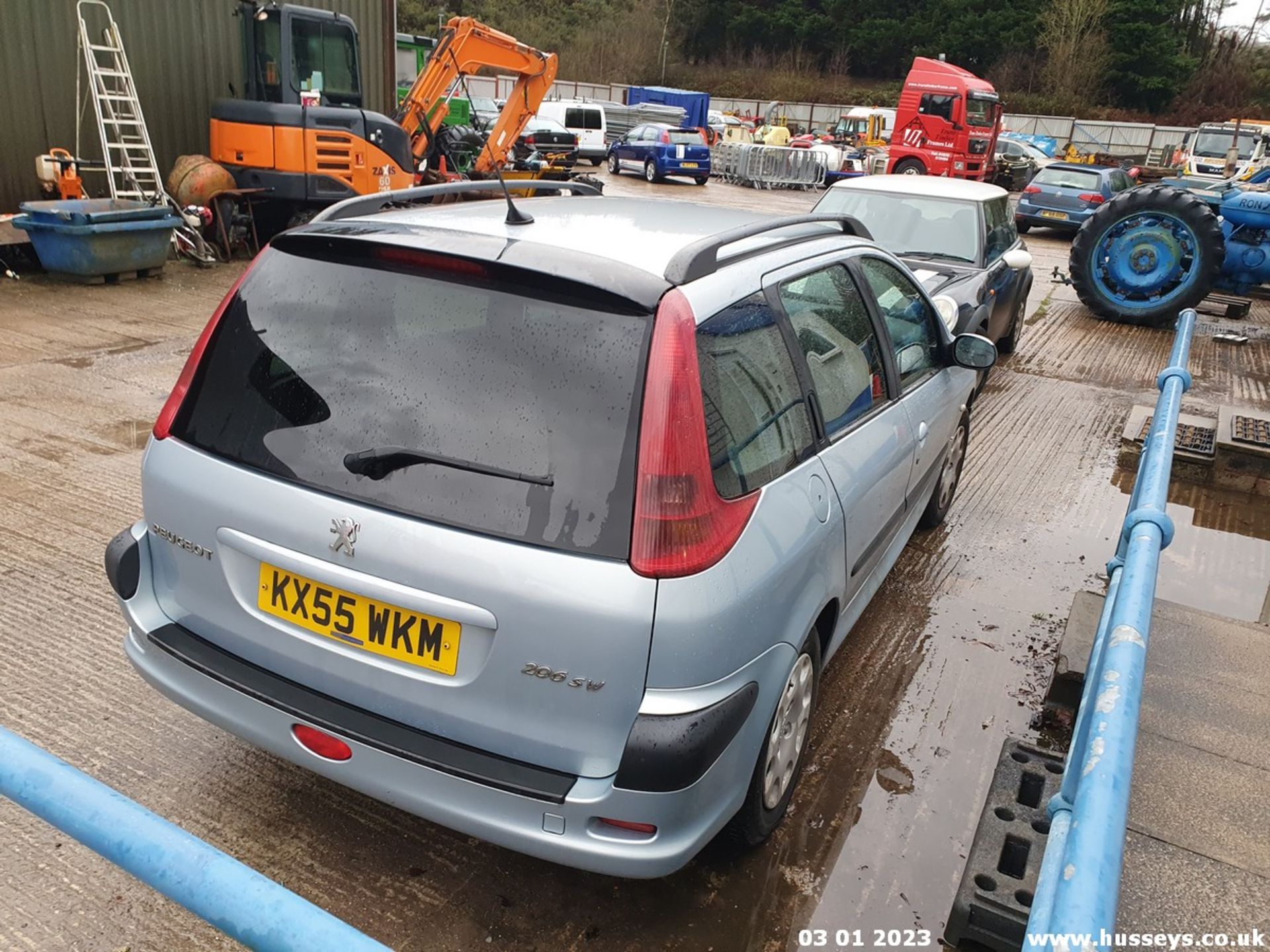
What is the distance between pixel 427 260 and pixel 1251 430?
20.5ft

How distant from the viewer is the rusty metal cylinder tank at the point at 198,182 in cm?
1112

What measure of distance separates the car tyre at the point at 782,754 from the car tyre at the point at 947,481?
225cm

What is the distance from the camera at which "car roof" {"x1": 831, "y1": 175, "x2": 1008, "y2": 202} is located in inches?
316

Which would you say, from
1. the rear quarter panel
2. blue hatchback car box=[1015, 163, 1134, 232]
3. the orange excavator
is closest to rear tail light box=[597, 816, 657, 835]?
the rear quarter panel

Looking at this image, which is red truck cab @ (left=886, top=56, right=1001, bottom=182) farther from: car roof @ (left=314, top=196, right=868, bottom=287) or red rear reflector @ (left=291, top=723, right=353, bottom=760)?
red rear reflector @ (left=291, top=723, right=353, bottom=760)

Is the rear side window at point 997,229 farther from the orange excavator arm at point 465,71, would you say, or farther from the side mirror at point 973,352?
the orange excavator arm at point 465,71

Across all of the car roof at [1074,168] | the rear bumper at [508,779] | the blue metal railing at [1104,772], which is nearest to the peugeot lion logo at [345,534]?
the rear bumper at [508,779]

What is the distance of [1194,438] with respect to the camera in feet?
21.5

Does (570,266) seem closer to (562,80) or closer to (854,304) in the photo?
(854,304)

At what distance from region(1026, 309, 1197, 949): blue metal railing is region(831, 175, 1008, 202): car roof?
5741 mm

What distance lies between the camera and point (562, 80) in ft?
197

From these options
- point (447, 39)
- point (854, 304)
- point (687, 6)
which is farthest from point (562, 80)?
point (854, 304)

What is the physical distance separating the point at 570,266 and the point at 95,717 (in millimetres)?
2312

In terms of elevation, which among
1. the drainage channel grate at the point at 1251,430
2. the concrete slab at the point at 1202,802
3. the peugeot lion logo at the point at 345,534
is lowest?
the concrete slab at the point at 1202,802
